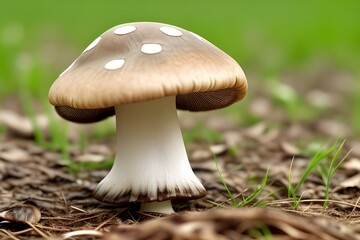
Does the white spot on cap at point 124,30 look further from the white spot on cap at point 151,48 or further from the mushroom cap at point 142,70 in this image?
the white spot on cap at point 151,48

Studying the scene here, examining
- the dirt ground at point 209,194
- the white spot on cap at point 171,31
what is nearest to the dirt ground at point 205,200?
the dirt ground at point 209,194

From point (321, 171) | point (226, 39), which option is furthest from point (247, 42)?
point (321, 171)

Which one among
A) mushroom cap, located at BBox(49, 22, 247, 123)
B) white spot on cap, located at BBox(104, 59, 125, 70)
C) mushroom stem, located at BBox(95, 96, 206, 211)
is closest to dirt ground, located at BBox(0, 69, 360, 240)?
mushroom stem, located at BBox(95, 96, 206, 211)

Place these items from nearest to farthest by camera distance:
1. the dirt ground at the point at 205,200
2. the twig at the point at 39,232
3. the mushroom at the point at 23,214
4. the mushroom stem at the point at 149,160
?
the dirt ground at the point at 205,200
the twig at the point at 39,232
the mushroom at the point at 23,214
the mushroom stem at the point at 149,160

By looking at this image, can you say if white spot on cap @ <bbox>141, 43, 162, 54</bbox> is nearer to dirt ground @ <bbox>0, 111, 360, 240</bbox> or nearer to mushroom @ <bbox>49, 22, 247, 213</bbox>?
mushroom @ <bbox>49, 22, 247, 213</bbox>

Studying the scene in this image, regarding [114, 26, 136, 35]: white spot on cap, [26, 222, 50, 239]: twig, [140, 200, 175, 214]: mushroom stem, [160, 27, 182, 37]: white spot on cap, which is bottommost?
[140, 200, 175, 214]: mushroom stem

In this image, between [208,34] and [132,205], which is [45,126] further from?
[208,34]

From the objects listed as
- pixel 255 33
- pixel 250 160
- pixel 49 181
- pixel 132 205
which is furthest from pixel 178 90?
pixel 255 33
